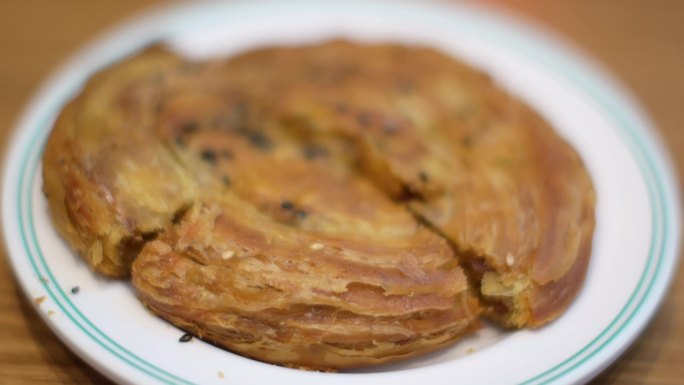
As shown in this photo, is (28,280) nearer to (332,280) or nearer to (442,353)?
(332,280)

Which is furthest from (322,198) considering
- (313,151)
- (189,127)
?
(189,127)

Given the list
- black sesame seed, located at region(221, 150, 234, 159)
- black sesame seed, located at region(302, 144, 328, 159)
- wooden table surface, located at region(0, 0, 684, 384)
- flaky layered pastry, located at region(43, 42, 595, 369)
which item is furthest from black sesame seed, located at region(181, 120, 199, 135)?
wooden table surface, located at region(0, 0, 684, 384)

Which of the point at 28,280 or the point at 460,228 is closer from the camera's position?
the point at 28,280

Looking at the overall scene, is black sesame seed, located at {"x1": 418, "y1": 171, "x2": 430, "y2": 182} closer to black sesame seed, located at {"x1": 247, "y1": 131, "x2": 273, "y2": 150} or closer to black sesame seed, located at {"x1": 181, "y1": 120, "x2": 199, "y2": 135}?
black sesame seed, located at {"x1": 247, "y1": 131, "x2": 273, "y2": 150}

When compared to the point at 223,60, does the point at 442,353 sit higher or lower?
lower

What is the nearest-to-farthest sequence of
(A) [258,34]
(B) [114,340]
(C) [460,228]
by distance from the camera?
(B) [114,340] → (C) [460,228] → (A) [258,34]

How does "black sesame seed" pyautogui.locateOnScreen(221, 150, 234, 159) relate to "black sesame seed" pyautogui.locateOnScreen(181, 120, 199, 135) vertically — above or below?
below

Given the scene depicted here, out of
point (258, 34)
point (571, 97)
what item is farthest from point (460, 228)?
point (258, 34)
